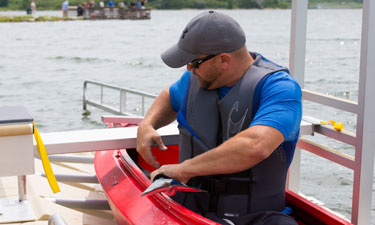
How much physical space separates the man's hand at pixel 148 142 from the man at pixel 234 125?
23 centimetres

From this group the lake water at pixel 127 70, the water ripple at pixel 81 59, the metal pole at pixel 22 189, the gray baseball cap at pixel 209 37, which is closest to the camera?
the gray baseball cap at pixel 209 37

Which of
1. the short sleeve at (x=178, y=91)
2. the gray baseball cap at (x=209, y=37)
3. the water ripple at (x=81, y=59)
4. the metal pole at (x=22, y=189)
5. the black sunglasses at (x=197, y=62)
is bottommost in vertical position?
the water ripple at (x=81, y=59)

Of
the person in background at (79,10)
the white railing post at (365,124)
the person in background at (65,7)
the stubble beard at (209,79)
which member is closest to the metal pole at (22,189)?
the stubble beard at (209,79)

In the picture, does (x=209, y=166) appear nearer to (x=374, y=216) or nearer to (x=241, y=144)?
(x=241, y=144)

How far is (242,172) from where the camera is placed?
1.94 metres

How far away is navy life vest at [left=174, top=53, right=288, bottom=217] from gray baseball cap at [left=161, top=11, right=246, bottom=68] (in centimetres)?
14

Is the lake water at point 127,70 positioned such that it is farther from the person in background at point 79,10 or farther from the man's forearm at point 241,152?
the person in background at point 79,10

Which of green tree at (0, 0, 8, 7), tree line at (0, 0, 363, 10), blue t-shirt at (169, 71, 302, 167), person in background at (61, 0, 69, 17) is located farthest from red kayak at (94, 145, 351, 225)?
green tree at (0, 0, 8, 7)

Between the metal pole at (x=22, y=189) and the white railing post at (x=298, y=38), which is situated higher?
the white railing post at (x=298, y=38)

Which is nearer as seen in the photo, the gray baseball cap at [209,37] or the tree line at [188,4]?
the gray baseball cap at [209,37]

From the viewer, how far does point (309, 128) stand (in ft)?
8.74

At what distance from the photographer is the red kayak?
6.37 ft

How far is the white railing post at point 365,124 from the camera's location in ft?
7.48

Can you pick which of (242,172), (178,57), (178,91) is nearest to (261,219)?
(242,172)
